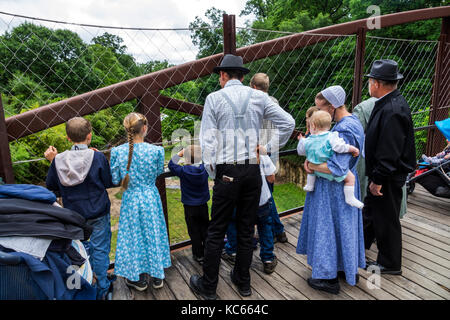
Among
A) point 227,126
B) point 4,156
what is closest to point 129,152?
point 227,126

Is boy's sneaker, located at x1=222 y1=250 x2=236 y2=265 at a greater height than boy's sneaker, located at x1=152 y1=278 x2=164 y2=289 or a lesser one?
greater

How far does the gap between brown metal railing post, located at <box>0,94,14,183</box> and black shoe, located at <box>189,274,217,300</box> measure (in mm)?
1509

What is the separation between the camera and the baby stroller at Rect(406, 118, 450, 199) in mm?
3738

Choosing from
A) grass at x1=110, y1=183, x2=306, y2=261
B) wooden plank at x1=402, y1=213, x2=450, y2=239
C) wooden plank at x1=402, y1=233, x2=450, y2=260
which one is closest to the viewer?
wooden plank at x1=402, y1=233, x2=450, y2=260

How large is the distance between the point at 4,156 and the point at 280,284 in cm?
222

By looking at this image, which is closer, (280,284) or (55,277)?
(55,277)

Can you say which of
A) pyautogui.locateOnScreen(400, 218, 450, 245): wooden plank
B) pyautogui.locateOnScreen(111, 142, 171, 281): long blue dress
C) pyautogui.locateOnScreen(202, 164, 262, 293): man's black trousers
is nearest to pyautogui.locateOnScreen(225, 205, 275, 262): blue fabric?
pyautogui.locateOnScreen(202, 164, 262, 293): man's black trousers

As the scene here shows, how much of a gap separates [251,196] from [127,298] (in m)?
1.24

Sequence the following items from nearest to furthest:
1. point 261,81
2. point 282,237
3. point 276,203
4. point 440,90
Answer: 1. point 261,81
2. point 282,237
3. point 440,90
4. point 276,203

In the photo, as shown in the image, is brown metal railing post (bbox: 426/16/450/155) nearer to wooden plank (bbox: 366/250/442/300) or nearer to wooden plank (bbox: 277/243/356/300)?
wooden plank (bbox: 366/250/442/300)

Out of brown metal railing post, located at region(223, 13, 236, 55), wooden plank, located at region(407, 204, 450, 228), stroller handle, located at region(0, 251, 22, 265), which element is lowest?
wooden plank, located at region(407, 204, 450, 228)

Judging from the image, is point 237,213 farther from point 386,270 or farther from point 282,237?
point 386,270

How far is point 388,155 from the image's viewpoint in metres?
2.26

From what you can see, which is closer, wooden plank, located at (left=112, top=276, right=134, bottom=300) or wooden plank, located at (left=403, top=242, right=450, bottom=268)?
wooden plank, located at (left=112, top=276, right=134, bottom=300)
